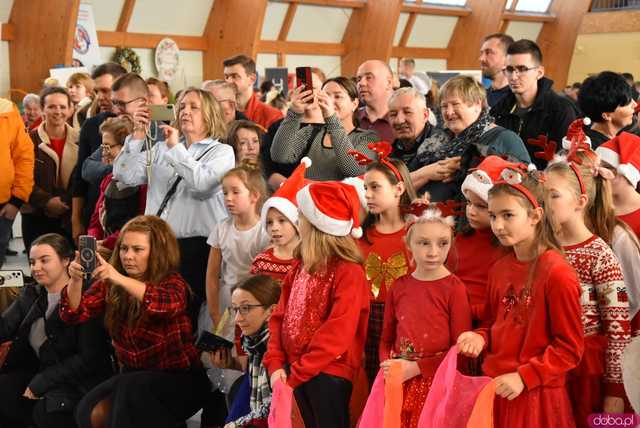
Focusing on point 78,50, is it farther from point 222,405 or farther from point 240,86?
point 222,405

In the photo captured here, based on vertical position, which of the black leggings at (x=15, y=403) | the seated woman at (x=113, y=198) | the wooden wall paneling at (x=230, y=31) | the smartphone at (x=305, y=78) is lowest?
the black leggings at (x=15, y=403)

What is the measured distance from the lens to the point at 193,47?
1424 cm

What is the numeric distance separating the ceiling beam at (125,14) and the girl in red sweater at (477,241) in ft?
34.8

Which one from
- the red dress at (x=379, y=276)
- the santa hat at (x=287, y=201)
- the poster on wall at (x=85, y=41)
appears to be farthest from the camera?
the poster on wall at (x=85, y=41)

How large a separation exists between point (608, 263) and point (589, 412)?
50cm

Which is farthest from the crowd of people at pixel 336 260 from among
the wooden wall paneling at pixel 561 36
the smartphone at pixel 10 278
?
the wooden wall paneling at pixel 561 36

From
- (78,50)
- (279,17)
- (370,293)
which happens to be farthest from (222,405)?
(279,17)

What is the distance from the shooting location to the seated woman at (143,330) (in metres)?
4.04

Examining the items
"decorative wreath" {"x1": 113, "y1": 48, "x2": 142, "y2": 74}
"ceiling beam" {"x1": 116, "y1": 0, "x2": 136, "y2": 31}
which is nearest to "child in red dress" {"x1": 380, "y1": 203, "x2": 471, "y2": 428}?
"decorative wreath" {"x1": 113, "y1": 48, "x2": 142, "y2": 74}

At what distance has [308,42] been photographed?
16078 millimetres

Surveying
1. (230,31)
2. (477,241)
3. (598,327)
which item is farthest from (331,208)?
(230,31)

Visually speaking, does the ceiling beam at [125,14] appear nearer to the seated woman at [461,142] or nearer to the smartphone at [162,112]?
the smartphone at [162,112]

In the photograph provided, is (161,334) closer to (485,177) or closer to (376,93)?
(485,177)

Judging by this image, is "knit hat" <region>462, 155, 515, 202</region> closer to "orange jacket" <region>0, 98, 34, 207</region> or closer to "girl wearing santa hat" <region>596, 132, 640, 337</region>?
"girl wearing santa hat" <region>596, 132, 640, 337</region>
